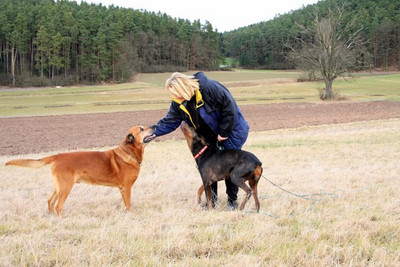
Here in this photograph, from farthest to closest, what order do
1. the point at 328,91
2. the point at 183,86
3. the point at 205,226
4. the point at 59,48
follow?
the point at 59,48 → the point at 328,91 → the point at 183,86 → the point at 205,226

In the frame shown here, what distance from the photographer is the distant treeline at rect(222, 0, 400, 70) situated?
11000cm

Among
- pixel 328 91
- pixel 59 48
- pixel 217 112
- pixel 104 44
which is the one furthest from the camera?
pixel 104 44

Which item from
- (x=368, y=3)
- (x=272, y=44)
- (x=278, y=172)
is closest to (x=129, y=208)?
(x=278, y=172)

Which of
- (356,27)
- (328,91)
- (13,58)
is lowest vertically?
(328,91)

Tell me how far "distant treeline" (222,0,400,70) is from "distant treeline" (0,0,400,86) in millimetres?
346

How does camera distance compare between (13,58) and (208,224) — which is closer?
(208,224)

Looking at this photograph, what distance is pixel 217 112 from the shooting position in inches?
249

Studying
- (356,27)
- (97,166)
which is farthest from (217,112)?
(356,27)

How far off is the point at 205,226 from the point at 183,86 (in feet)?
7.43

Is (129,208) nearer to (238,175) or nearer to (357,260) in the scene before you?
(238,175)

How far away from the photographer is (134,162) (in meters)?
6.59

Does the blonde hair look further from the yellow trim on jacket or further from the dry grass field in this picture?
the dry grass field

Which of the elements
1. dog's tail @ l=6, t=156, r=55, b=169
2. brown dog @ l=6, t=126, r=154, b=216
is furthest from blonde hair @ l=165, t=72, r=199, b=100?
dog's tail @ l=6, t=156, r=55, b=169

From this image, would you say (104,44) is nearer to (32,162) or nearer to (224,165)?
(32,162)
